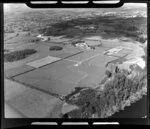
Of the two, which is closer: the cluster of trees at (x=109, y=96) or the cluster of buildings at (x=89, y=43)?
the cluster of trees at (x=109, y=96)

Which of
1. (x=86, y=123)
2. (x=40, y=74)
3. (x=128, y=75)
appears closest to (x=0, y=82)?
(x=40, y=74)

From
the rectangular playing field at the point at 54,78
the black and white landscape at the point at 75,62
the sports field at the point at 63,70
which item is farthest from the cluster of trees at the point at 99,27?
the rectangular playing field at the point at 54,78

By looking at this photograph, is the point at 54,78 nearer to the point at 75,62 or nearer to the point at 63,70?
the point at 63,70

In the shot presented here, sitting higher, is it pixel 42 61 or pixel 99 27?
pixel 99 27

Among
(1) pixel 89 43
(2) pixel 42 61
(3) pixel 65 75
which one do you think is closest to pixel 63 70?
(3) pixel 65 75

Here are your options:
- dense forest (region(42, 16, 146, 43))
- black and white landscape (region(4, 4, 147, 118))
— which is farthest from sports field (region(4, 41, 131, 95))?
dense forest (region(42, 16, 146, 43))

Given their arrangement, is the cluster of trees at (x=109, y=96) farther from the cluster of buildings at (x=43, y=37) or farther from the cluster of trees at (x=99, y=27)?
the cluster of buildings at (x=43, y=37)

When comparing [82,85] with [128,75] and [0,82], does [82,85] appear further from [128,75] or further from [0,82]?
[0,82]

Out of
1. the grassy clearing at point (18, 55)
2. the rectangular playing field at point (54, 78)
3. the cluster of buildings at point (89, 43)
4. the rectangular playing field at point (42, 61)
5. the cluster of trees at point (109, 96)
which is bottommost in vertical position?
the cluster of trees at point (109, 96)
